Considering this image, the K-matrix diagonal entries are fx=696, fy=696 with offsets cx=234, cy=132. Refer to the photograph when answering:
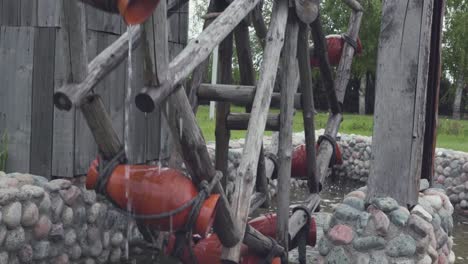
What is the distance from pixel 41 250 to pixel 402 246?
8.58 feet

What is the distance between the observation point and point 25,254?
16.5 ft

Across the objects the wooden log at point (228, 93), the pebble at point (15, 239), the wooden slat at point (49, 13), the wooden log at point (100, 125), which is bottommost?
the pebble at point (15, 239)

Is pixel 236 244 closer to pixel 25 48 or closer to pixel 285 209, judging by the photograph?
pixel 285 209

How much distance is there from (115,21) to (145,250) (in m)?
2.15

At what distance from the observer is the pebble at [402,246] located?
4707 millimetres

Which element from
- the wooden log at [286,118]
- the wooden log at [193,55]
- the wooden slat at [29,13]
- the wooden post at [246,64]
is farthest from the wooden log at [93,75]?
the wooden slat at [29,13]

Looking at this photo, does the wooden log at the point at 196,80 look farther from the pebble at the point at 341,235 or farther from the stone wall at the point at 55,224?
the pebble at the point at 341,235

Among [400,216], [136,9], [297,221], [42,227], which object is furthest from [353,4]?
[136,9]

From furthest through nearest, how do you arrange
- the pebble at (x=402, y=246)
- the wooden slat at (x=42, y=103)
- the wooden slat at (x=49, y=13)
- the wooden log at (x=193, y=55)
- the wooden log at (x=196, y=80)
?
the wooden slat at (x=42, y=103) → the wooden slat at (x=49, y=13) → the wooden log at (x=196, y=80) → the pebble at (x=402, y=246) → the wooden log at (x=193, y=55)

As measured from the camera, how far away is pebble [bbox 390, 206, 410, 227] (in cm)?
475

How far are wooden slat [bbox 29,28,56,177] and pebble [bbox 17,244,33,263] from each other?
90cm

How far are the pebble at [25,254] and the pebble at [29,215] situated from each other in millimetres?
169

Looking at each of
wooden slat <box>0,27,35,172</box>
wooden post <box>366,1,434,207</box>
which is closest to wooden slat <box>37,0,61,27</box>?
wooden slat <box>0,27,35,172</box>

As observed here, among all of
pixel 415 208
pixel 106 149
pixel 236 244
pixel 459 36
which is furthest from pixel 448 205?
pixel 459 36
